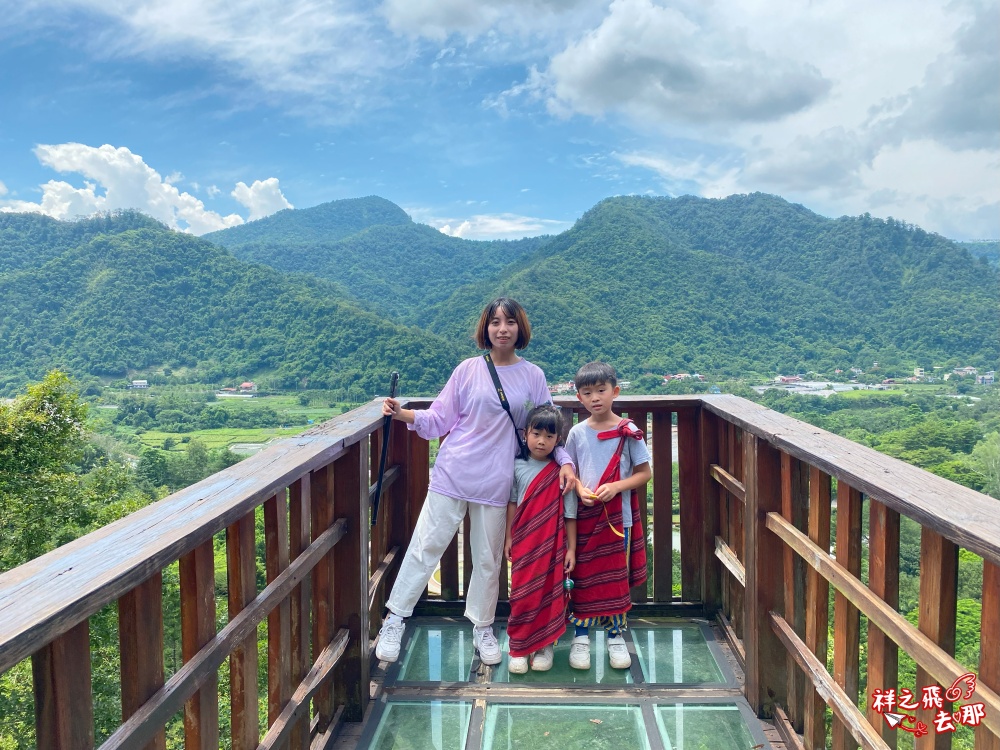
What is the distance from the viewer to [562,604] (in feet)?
7.42

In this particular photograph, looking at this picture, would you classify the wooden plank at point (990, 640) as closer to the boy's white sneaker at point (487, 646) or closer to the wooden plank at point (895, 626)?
the wooden plank at point (895, 626)

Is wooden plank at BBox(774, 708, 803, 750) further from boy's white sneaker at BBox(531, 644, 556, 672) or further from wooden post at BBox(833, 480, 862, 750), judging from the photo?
boy's white sneaker at BBox(531, 644, 556, 672)

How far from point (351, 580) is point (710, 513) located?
151cm

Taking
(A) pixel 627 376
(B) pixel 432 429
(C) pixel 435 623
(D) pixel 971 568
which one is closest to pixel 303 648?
(B) pixel 432 429

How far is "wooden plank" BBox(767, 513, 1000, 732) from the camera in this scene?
94 cm

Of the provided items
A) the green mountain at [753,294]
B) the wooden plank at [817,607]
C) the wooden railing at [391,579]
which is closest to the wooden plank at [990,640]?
the wooden railing at [391,579]

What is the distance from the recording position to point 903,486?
1.20 meters

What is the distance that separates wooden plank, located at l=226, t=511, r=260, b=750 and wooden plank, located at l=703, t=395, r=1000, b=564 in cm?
120

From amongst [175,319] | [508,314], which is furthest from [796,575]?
[175,319]

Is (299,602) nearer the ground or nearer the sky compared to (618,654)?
nearer the sky

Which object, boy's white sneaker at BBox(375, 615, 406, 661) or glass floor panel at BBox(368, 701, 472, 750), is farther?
boy's white sneaker at BBox(375, 615, 406, 661)

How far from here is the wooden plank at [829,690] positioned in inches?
54.7

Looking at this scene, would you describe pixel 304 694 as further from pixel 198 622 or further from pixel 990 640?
pixel 990 640

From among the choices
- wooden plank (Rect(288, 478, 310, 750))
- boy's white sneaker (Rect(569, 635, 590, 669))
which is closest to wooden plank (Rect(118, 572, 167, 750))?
wooden plank (Rect(288, 478, 310, 750))
